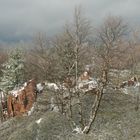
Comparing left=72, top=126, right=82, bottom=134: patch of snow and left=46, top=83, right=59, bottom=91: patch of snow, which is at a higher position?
left=46, top=83, right=59, bottom=91: patch of snow

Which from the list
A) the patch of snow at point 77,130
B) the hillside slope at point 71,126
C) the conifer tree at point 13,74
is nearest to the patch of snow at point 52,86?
the hillside slope at point 71,126

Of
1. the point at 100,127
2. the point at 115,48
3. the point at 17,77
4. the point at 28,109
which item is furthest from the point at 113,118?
the point at 17,77

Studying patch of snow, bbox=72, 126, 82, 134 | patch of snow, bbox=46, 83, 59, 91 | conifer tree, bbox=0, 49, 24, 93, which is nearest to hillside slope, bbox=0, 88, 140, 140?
patch of snow, bbox=72, 126, 82, 134

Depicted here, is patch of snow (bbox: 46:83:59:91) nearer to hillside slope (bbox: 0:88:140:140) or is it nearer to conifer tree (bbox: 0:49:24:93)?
hillside slope (bbox: 0:88:140:140)

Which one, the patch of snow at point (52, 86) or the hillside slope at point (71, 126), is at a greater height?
the patch of snow at point (52, 86)

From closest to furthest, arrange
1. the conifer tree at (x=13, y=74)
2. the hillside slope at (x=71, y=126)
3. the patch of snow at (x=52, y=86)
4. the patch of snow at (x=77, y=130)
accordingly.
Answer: the hillside slope at (x=71, y=126) → the patch of snow at (x=77, y=130) → the patch of snow at (x=52, y=86) → the conifer tree at (x=13, y=74)

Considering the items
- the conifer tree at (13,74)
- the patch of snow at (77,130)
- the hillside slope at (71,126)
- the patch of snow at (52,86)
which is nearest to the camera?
the hillside slope at (71,126)

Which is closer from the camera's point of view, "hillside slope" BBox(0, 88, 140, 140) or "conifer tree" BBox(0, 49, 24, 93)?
"hillside slope" BBox(0, 88, 140, 140)

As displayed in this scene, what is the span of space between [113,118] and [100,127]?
101 inches

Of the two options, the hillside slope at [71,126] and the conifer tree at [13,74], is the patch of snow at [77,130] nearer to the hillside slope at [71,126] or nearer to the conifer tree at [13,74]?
the hillside slope at [71,126]

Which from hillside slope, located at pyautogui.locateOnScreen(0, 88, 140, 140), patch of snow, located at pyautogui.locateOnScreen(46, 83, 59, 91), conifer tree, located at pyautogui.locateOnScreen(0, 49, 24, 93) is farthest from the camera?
conifer tree, located at pyautogui.locateOnScreen(0, 49, 24, 93)

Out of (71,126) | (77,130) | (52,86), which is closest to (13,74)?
(52,86)

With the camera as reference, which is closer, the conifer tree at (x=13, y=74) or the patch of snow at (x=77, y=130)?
the patch of snow at (x=77, y=130)

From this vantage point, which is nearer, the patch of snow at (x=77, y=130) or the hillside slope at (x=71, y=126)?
the hillside slope at (x=71, y=126)
